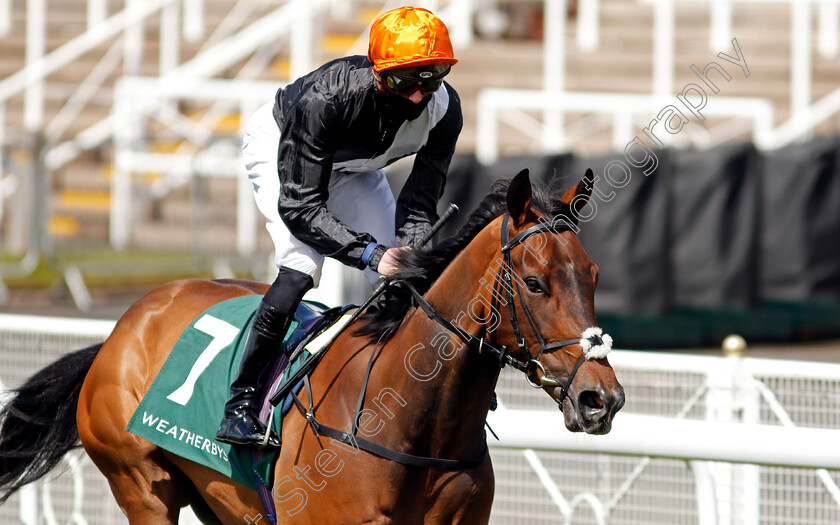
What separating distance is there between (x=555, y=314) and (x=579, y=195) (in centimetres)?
41

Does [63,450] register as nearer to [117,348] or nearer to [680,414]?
[117,348]

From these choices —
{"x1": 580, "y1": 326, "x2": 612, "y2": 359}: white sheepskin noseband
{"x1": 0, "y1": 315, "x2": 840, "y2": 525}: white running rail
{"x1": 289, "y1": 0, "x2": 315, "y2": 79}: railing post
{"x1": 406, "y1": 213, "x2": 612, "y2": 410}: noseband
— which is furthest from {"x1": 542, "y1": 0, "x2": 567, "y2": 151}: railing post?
{"x1": 580, "y1": 326, "x2": 612, "y2": 359}: white sheepskin noseband

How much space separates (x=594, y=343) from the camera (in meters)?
2.41

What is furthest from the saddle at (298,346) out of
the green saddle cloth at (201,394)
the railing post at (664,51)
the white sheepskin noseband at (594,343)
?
the railing post at (664,51)

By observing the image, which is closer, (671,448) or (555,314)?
(555,314)

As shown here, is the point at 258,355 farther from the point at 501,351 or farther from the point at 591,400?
the point at 591,400

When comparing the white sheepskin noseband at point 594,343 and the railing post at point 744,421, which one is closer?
the white sheepskin noseband at point 594,343

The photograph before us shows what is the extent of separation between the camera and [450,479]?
9.11 feet

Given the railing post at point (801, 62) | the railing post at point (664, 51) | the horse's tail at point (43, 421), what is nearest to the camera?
the horse's tail at point (43, 421)

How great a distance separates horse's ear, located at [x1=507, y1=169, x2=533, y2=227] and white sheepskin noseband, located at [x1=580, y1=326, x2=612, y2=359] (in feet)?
1.24

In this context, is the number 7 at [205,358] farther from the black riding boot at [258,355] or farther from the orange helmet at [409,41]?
the orange helmet at [409,41]

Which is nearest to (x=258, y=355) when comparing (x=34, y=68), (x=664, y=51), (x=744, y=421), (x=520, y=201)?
(x=520, y=201)

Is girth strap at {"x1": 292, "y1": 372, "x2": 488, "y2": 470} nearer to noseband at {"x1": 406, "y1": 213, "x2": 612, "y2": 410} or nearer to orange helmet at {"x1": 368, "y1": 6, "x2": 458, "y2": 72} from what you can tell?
noseband at {"x1": 406, "y1": 213, "x2": 612, "y2": 410}

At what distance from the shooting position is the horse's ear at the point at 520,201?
2592 millimetres
